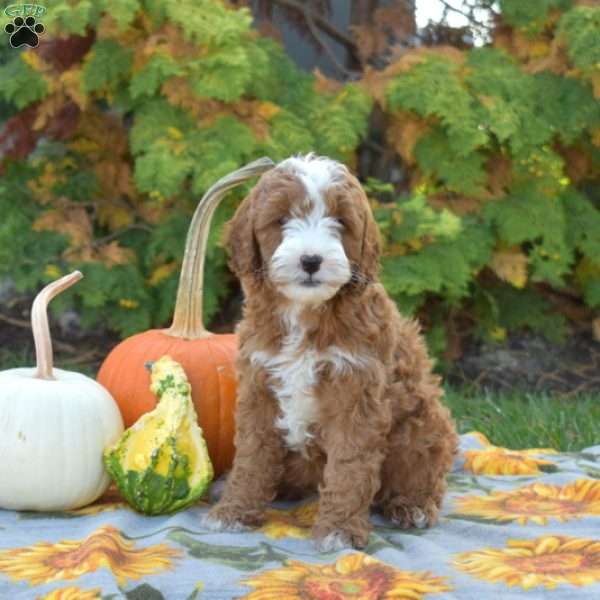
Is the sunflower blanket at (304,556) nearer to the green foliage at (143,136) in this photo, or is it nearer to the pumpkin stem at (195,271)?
the pumpkin stem at (195,271)

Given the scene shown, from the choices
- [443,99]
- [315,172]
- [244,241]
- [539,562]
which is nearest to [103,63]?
[443,99]

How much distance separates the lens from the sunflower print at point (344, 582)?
108 inches

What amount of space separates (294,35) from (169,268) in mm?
2137

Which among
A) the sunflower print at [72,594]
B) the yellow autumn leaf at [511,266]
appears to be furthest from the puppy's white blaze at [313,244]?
the yellow autumn leaf at [511,266]

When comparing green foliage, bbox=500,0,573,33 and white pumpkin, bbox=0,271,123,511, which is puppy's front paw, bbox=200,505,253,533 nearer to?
white pumpkin, bbox=0,271,123,511

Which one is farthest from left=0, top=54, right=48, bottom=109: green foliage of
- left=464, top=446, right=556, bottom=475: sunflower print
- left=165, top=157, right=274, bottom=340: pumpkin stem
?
left=464, top=446, right=556, bottom=475: sunflower print

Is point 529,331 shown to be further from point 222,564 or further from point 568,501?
point 222,564

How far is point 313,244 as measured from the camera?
2982 millimetres

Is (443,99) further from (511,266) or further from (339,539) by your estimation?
(339,539)

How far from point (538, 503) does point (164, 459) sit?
4.88ft

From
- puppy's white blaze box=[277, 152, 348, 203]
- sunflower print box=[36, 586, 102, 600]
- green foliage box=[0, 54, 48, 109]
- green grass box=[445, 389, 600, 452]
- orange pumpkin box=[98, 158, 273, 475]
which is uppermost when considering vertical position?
green foliage box=[0, 54, 48, 109]

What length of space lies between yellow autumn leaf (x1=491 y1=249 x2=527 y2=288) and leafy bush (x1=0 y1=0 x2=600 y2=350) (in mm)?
13

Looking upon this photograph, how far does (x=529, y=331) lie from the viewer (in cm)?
678

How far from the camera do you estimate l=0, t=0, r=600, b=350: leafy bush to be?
566cm
